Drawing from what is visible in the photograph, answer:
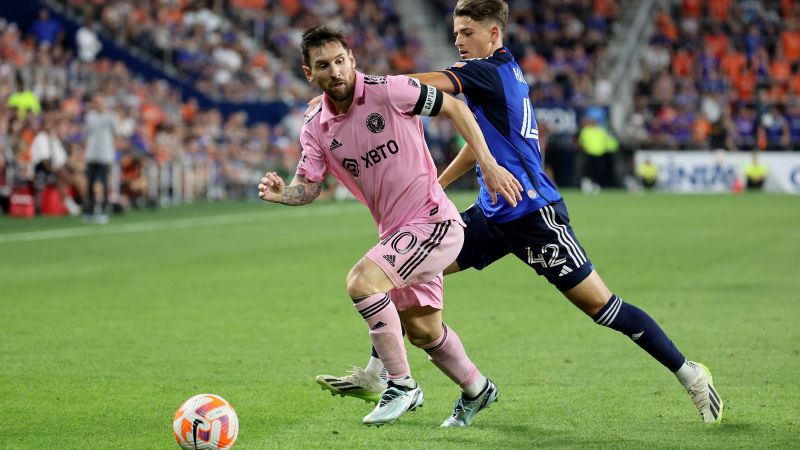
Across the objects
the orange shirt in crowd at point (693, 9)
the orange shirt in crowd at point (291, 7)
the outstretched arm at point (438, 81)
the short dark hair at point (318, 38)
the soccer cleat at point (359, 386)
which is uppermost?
the orange shirt in crowd at point (693, 9)

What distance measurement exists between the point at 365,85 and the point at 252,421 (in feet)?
6.03

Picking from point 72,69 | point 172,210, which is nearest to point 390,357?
point 172,210

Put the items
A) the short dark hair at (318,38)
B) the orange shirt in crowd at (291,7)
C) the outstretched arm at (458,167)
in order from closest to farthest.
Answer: the short dark hair at (318,38), the outstretched arm at (458,167), the orange shirt in crowd at (291,7)

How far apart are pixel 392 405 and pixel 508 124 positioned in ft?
5.12

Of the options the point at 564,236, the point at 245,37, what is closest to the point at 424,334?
the point at 564,236

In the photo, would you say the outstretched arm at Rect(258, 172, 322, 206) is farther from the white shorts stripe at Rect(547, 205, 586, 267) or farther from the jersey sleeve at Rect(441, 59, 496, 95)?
the white shorts stripe at Rect(547, 205, 586, 267)

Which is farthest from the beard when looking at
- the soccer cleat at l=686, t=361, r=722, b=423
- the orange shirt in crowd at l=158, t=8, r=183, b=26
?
the orange shirt in crowd at l=158, t=8, r=183, b=26

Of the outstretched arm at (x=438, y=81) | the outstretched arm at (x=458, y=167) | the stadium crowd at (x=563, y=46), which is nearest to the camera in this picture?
the outstretched arm at (x=438, y=81)

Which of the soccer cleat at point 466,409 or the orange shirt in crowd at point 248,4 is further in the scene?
the orange shirt in crowd at point 248,4

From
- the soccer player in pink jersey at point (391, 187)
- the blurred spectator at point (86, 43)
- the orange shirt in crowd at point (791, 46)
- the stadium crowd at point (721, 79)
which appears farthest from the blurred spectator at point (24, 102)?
the orange shirt in crowd at point (791, 46)

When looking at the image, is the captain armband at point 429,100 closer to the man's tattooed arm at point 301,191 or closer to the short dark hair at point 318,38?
the short dark hair at point 318,38

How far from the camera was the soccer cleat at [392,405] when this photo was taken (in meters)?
6.16

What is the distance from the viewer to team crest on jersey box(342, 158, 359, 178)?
6164 millimetres

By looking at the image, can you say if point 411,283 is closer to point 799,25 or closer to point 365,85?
point 365,85
